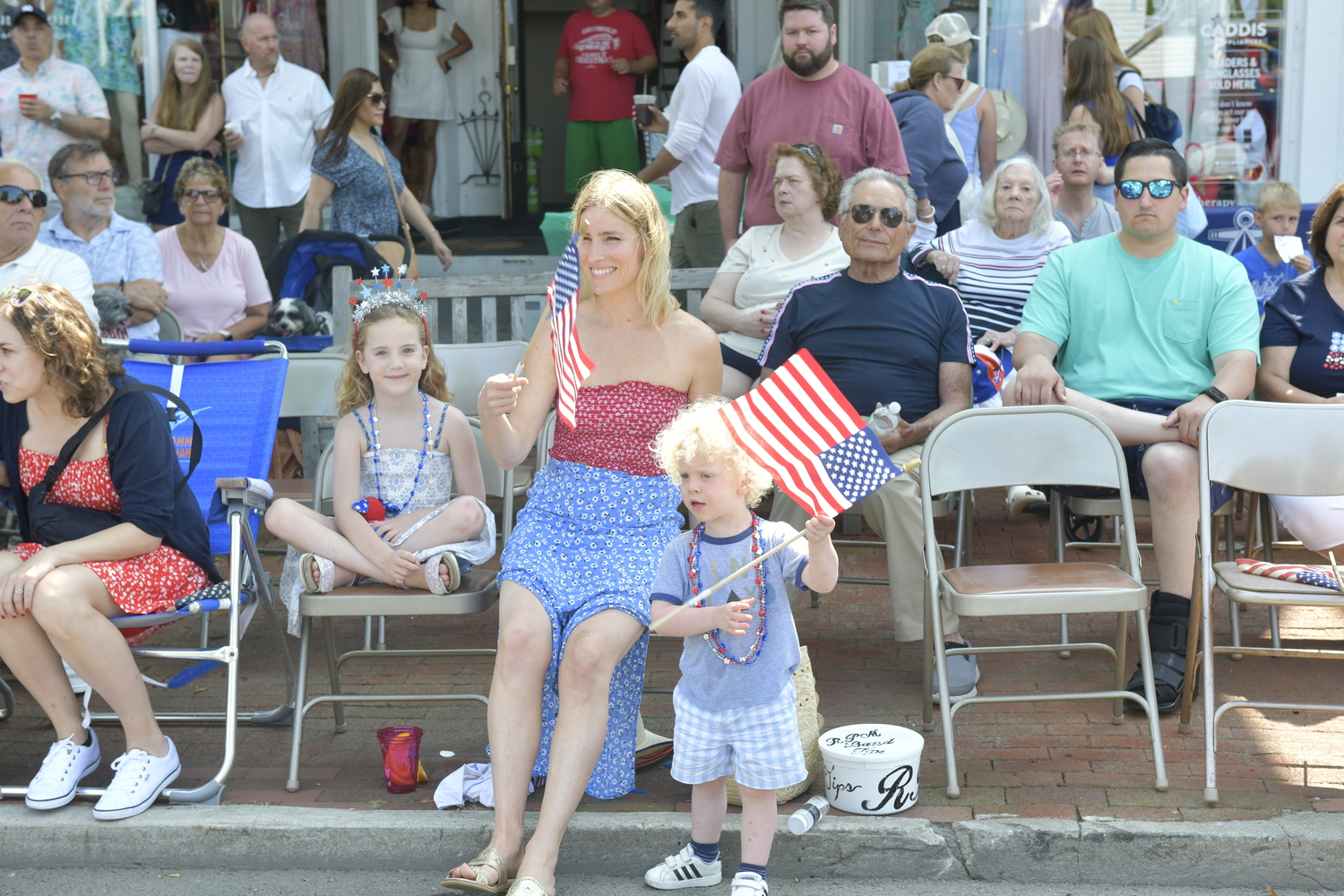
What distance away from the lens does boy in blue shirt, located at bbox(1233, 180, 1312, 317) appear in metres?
6.46

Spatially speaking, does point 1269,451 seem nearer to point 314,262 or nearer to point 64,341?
point 64,341

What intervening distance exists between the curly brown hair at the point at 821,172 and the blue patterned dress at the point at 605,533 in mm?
1856

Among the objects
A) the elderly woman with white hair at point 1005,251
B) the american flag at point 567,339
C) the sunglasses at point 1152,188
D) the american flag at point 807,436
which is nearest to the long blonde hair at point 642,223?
the american flag at point 567,339

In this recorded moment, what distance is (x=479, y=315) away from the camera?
584cm

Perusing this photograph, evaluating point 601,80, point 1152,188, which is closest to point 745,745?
point 1152,188

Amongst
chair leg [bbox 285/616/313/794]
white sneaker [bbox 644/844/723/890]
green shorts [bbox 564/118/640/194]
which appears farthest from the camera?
green shorts [bbox 564/118/640/194]

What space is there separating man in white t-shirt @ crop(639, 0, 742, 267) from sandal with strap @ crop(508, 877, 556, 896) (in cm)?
444

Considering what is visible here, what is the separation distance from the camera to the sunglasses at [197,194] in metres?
6.08

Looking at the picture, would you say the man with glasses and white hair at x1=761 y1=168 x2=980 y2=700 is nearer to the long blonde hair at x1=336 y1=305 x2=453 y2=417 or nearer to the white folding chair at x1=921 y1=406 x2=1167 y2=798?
the white folding chair at x1=921 y1=406 x2=1167 y2=798

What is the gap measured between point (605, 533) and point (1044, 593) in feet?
3.93

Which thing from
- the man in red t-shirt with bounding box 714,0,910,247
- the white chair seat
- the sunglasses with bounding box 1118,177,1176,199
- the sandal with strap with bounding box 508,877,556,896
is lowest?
the sandal with strap with bounding box 508,877,556,896

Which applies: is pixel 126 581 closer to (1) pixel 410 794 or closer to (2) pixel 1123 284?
(1) pixel 410 794

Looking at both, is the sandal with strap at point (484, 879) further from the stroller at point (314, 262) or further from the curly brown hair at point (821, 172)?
the stroller at point (314, 262)

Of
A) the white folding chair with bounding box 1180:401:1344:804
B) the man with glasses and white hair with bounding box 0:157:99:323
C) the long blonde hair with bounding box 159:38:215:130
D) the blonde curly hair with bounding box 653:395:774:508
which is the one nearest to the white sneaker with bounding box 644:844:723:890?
the blonde curly hair with bounding box 653:395:774:508
